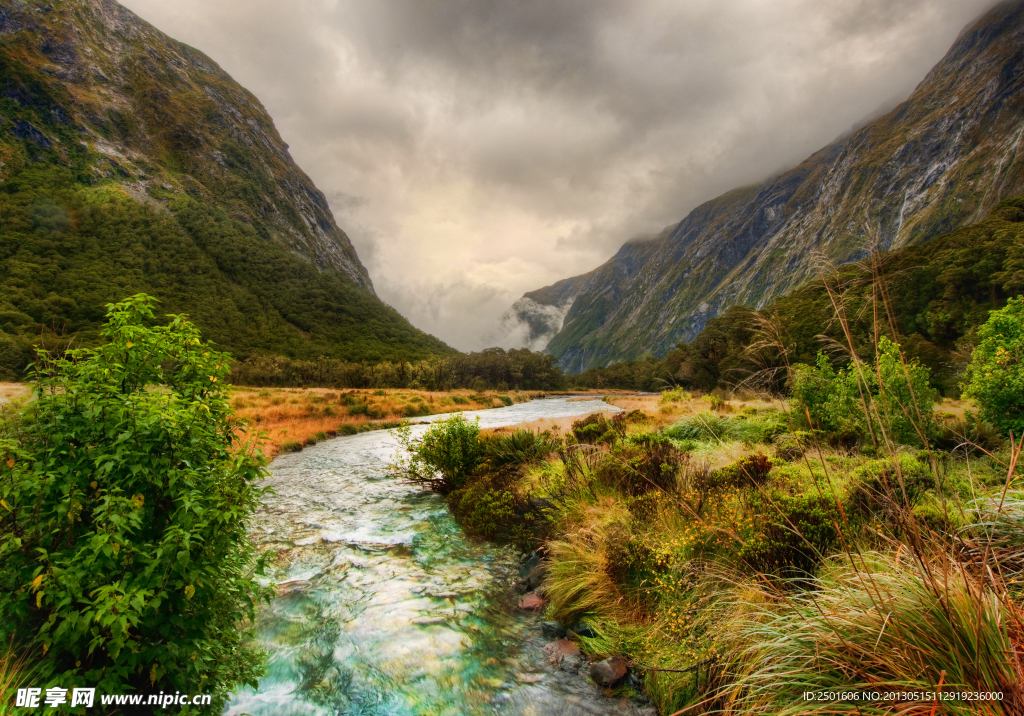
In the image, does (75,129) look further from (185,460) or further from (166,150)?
(185,460)

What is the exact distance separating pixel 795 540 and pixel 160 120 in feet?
650

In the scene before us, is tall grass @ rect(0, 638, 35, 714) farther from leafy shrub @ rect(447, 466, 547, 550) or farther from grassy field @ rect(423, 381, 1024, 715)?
leafy shrub @ rect(447, 466, 547, 550)

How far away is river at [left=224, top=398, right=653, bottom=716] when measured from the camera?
4535mm

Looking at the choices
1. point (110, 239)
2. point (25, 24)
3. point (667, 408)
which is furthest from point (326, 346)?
point (25, 24)

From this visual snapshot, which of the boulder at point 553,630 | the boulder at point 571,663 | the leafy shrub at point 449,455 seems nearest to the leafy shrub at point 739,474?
the boulder at point 553,630

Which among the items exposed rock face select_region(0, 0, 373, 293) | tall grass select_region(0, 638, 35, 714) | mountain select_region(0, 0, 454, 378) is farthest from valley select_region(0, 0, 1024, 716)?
exposed rock face select_region(0, 0, 373, 293)

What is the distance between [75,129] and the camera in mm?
103375

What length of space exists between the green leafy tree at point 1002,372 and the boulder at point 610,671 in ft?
30.6

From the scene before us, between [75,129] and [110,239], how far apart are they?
2022 inches

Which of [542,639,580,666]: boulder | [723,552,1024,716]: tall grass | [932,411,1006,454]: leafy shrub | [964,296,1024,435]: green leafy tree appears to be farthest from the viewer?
[932,411,1006,454]: leafy shrub

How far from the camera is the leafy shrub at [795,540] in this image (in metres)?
4.51

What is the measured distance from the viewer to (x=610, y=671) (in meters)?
4.57

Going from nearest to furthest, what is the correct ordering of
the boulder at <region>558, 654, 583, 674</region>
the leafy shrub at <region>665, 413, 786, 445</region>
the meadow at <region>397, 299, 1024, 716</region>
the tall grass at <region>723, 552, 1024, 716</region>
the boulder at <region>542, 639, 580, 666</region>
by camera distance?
the tall grass at <region>723, 552, 1024, 716</region> < the meadow at <region>397, 299, 1024, 716</region> < the boulder at <region>558, 654, 583, 674</region> < the boulder at <region>542, 639, 580, 666</region> < the leafy shrub at <region>665, 413, 786, 445</region>

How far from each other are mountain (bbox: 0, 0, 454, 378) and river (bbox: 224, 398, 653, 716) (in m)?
56.0
